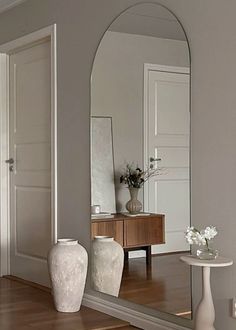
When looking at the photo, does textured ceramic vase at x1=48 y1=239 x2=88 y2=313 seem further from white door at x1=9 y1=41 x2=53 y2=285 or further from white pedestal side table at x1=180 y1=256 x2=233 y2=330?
white pedestal side table at x1=180 y1=256 x2=233 y2=330

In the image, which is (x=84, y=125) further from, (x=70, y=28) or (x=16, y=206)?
(x=16, y=206)

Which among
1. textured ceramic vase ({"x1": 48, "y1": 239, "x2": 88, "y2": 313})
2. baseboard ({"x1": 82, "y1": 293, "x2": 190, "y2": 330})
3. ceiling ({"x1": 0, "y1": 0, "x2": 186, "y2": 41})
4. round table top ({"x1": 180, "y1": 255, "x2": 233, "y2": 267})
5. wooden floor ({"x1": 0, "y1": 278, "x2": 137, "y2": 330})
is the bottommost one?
wooden floor ({"x1": 0, "y1": 278, "x2": 137, "y2": 330})

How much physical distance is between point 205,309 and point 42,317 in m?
1.34

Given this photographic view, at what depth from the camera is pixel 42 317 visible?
4000mm

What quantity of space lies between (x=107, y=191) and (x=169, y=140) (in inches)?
29.0

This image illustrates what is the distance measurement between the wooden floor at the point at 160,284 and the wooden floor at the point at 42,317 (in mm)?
222

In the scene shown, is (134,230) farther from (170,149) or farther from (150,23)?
(150,23)

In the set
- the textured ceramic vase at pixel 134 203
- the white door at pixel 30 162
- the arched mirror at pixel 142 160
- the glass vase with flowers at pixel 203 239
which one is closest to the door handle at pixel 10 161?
the white door at pixel 30 162

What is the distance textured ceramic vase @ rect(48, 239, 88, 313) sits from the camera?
4035 mm

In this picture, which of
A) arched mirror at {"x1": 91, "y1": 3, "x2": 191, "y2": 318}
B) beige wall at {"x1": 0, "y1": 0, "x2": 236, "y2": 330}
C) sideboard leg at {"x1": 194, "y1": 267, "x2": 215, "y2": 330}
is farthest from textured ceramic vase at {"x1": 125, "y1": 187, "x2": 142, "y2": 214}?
sideboard leg at {"x1": 194, "y1": 267, "x2": 215, "y2": 330}

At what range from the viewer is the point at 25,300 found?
14.8 feet

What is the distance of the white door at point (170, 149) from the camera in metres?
3.50

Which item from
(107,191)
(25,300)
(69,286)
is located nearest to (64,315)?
(69,286)

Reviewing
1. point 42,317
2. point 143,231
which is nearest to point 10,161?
point 42,317
